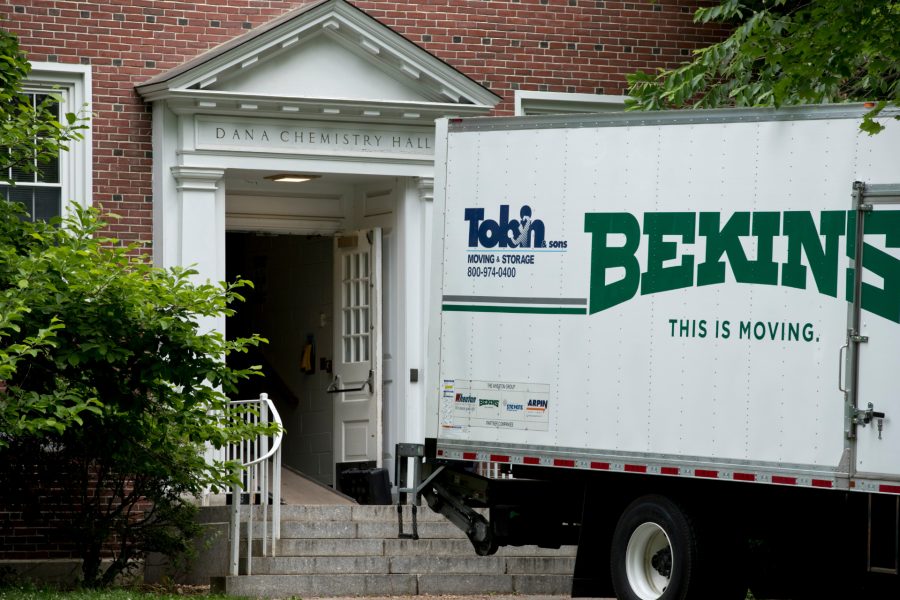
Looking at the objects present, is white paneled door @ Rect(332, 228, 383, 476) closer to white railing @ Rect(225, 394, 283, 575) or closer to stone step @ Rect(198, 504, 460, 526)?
stone step @ Rect(198, 504, 460, 526)

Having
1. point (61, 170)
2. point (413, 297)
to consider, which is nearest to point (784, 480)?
point (413, 297)

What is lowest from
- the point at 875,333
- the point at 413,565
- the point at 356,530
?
the point at 413,565

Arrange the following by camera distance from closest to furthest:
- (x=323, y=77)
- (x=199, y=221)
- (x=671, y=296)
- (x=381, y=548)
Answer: (x=671, y=296) → (x=381, y=548) → (x=199, y=221) → (x=323, y=77)

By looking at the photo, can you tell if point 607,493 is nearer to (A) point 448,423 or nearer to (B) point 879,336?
(A) point 448,423

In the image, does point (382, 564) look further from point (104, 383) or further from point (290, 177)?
point (290, 177)

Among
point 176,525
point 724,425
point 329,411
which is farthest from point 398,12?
point 724,425

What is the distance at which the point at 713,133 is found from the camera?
9.52 m

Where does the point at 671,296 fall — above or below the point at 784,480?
above

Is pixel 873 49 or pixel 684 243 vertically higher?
pixel 873 49

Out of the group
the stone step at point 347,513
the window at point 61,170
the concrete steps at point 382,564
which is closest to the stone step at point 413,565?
the concrete steps at point 382,564

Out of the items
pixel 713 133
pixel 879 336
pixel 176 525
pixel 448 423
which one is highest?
pixel 713 133

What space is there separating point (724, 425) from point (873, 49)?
252 centimetres

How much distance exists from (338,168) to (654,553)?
18.8 ft

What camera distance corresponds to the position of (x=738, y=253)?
30.6 ft
